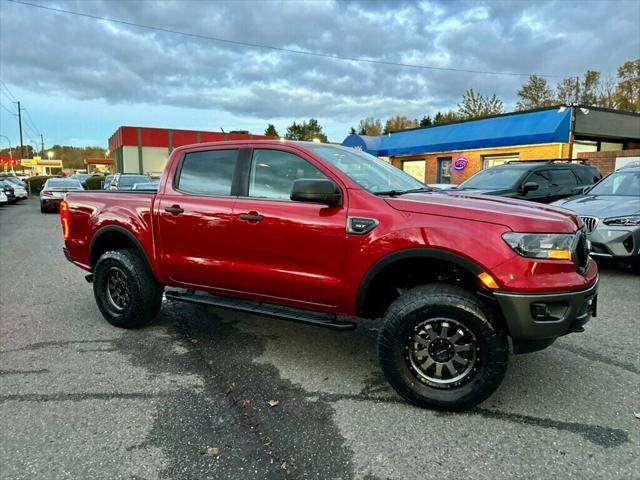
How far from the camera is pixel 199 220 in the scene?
4.16 metres

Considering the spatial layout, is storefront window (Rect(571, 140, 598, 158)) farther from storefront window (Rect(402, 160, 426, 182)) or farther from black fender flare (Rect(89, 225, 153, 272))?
black fender flare (Rect(89, 225, 153, 272))

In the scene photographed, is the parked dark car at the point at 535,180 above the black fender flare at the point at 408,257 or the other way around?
above

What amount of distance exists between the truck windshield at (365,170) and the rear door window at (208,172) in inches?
32.0

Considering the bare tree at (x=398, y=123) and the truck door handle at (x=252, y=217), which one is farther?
the bare tree at (x=398, y=123)

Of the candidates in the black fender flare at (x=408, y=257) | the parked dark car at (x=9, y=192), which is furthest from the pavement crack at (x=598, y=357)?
the parked dark car at (x=9, y=192)

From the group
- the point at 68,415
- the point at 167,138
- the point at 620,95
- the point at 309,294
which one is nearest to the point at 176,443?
the point at 68,415

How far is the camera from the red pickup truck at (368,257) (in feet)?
9.91

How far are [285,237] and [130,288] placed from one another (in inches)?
76.4

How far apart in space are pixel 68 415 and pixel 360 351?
231 centimetres

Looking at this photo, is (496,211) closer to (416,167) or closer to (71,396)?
(71,396)

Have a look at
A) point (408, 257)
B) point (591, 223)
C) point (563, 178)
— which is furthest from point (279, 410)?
point (563, 178)

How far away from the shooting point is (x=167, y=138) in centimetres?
4966

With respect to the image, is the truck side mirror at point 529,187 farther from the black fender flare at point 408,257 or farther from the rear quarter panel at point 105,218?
the rear quarter panel at point 105,218

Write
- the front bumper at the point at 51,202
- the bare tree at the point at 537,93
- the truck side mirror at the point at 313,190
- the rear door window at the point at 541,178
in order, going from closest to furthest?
the truck side mirror at the point at 313,190, the rear door window at the point at 541,178, the front bumper at the point at 51,202, the bare tree at the point at 537,93
